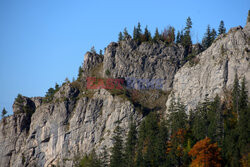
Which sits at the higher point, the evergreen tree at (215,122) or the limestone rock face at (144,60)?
the limestone rock face at (144,60)

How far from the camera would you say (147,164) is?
99.0m

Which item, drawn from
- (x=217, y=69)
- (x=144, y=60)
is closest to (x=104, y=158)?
(x=144, y=60)

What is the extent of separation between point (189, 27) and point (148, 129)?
5459cm

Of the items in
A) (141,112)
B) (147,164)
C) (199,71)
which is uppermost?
(199,71)

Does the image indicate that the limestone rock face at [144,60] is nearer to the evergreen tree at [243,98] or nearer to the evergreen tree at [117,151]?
the evergreen tree at [117,151]

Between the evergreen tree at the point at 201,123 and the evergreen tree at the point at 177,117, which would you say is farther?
the evergreen tree at the point at 177,117

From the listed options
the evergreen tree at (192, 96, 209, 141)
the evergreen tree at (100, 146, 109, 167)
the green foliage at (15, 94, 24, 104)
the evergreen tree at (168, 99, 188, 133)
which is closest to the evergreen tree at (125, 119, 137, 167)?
the evergreen tree at (100, 146, 109, 167)

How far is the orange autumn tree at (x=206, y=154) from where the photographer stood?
3455 inches

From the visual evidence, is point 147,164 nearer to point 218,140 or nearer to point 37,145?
point 218,140

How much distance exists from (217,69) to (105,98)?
1390 inches

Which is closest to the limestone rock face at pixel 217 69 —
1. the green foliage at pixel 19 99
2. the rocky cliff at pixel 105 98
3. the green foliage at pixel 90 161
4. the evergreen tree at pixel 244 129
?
the rocky cliff at pixel 105 98

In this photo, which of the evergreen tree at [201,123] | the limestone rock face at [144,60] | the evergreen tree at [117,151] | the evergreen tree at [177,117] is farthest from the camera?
the limestone rock face at [144,60]

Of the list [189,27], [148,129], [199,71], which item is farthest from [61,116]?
[189,27]

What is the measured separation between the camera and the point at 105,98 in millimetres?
127938
